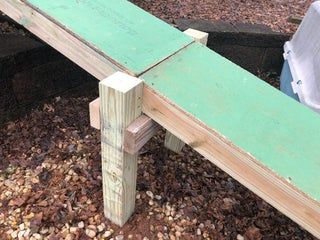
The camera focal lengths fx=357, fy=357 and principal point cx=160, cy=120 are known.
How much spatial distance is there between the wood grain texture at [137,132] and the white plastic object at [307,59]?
1.49 metres

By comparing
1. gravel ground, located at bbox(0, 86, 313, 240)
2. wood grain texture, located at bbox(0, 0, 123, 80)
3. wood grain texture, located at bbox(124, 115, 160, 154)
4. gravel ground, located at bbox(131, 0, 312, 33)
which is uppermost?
wood grain texture, located at bbox(0, 0, 123, 80)

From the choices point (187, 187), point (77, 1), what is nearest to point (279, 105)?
point (187, 187)

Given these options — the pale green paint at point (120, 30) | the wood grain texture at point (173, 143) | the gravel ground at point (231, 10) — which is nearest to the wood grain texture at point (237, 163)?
the pale green paint at point (120, 30)

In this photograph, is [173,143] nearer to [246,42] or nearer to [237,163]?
[237,163]

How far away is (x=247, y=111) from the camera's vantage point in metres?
1.52

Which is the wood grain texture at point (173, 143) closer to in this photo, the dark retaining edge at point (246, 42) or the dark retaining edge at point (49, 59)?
the dark retaining edge at point (49, 59)

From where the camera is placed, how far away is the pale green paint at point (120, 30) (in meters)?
1.59

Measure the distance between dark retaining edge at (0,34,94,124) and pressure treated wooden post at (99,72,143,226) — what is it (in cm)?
115

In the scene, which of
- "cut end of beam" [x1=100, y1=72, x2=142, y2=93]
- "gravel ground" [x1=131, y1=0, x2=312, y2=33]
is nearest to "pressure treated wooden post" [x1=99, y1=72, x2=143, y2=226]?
"cut end of beam" [x1=100, y1=72, x2=142, y2=93]

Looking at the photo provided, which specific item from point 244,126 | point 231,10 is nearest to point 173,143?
point 244,126

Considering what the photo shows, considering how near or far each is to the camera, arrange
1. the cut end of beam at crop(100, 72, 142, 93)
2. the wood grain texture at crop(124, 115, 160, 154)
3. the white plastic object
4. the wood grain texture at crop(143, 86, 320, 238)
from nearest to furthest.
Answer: the wood grain texture at crop(143, 86, 320, 238) → the cut end of beam at crop(100, 72, 142, 93) → the wood grain texture at crop(124, 115, 160, 154) → the white plastic object

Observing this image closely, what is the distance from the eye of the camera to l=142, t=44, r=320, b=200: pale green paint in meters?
1.35

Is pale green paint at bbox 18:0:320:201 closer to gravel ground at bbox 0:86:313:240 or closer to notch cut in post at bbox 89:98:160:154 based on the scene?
notch cut in post at bbox 89:98:160:154

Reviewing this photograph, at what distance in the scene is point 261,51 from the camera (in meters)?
3.57
